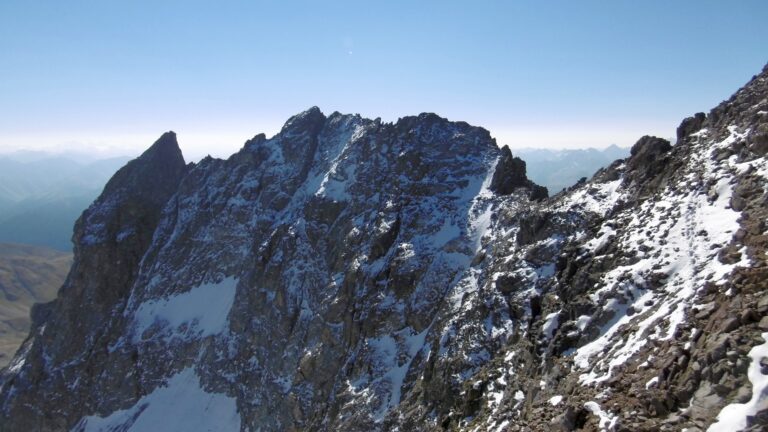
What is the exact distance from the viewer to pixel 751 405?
13414 millimetres

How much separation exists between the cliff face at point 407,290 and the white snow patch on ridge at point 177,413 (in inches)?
13.6

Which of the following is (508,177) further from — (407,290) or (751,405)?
(751,405)

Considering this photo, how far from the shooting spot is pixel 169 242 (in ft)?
308

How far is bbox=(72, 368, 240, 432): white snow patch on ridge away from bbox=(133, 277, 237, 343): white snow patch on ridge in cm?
692

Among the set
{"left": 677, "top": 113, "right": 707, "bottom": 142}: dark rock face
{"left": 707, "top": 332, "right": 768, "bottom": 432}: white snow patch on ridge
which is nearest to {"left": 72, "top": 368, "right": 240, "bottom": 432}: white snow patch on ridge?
{"left": 677, "top": 113, "right": 707, "bottom": 142}: dark rock face

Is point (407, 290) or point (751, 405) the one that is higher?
point (751, 405)

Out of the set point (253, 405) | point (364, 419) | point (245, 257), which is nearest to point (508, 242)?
point (364, 419)

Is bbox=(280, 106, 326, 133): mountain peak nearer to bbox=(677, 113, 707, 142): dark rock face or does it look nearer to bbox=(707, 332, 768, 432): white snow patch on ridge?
bbox=(677, 113, 707, 142): dark rock face

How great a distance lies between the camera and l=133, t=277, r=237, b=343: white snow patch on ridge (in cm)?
7931

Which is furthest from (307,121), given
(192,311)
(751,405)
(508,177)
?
(751,405)

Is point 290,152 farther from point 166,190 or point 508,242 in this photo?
point 508,242

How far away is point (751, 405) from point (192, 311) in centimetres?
8085

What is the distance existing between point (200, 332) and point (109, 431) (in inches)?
747

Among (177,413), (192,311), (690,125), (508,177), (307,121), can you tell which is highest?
(307,121)
